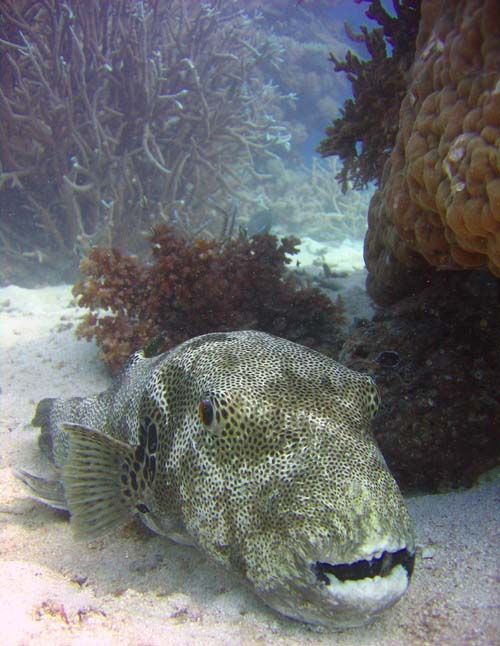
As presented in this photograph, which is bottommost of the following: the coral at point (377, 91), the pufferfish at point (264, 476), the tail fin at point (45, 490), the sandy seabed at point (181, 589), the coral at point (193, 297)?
the sandy seabed at point (181, 589)

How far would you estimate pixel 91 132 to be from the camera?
32.5ft

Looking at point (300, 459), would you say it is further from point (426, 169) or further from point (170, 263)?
point (170, 263)

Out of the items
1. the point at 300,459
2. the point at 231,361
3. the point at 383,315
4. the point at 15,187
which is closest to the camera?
the point at 300,459

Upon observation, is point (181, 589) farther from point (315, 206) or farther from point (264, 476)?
point (315, 206)

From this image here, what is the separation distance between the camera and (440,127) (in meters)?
2.72

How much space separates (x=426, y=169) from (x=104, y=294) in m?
3.83

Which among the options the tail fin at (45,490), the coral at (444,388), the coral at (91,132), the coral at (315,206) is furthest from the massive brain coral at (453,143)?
the coral at (315,206)

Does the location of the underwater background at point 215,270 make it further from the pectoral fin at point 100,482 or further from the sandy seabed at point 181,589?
the pectoral fin at point 100,482

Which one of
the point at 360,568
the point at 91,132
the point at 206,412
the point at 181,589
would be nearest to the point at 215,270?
the point at 206,412

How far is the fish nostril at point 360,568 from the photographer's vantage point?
1822 mm

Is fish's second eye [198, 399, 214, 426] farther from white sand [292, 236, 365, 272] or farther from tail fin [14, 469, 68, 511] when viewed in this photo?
white sand [292, 236, 365, 272]

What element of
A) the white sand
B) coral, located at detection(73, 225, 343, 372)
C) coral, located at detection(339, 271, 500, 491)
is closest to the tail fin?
coral, located at detection(73, 225, 343, 372)

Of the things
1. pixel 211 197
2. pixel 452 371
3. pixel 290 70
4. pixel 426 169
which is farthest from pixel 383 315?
pixel 290 70

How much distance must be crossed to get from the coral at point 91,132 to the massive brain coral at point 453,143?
20.0 feet
